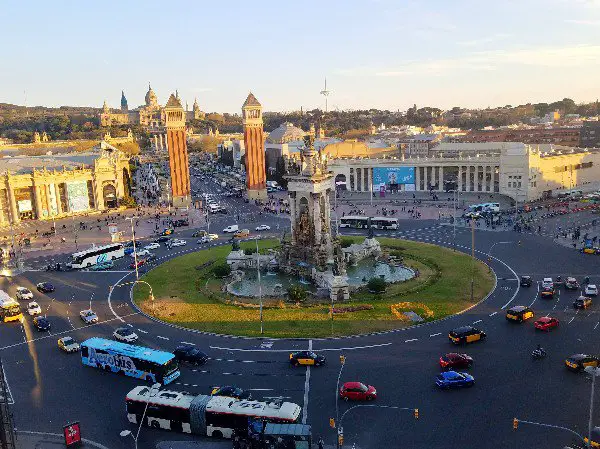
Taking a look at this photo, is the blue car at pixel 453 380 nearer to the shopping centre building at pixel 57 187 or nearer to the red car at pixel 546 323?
the red car at pixel 546 323

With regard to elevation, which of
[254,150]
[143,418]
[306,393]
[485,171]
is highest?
[254,150]

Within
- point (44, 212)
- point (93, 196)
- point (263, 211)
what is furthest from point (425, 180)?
point (44, 212)

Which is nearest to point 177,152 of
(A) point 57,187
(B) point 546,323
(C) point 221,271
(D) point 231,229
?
(A) point 57,187

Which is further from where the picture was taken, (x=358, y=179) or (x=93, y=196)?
(x=358, y=179)

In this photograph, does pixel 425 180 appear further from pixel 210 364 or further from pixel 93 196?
pixel 210 364

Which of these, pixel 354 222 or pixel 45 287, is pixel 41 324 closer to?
pixel 45 287

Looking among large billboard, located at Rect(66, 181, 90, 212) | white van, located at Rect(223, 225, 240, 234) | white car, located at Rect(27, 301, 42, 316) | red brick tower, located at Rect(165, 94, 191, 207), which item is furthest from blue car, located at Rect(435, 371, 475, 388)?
large billboard, located at Rect(66, 181, 90, 212)

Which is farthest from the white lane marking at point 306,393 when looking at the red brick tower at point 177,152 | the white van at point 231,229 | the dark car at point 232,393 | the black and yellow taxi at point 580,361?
the red brick tower at point 177,152
